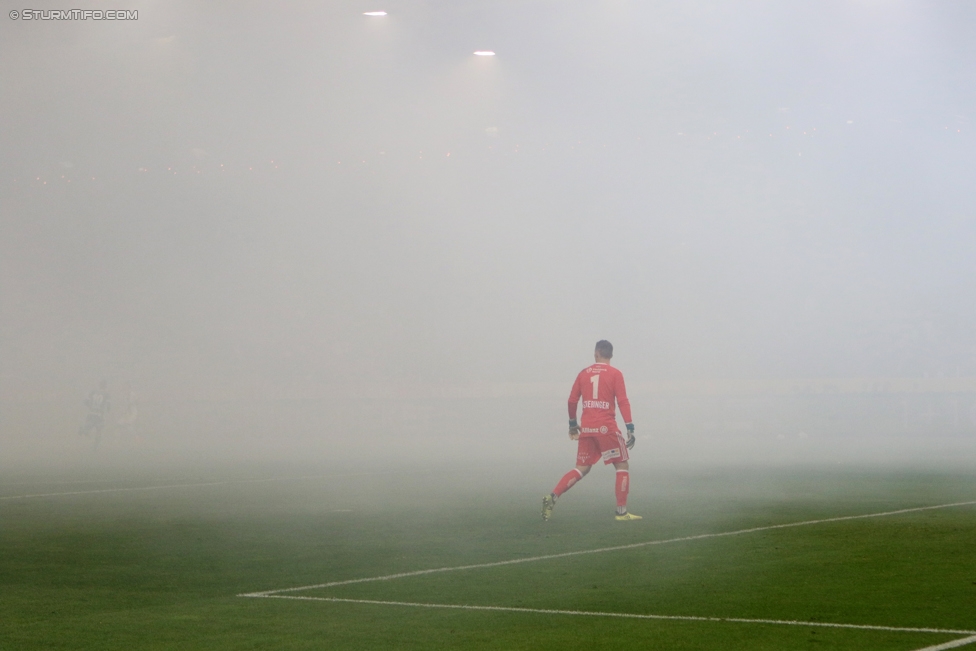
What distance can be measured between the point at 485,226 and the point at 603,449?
23105mm

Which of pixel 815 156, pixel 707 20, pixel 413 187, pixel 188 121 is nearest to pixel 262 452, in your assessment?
pixel 188 121

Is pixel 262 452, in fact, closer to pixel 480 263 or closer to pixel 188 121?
pixel 188 121

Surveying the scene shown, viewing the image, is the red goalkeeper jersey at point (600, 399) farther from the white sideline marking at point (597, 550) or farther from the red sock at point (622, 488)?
the white sideline marking at point (597, 550)

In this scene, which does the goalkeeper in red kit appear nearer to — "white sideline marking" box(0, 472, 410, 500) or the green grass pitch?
the green grass pitch

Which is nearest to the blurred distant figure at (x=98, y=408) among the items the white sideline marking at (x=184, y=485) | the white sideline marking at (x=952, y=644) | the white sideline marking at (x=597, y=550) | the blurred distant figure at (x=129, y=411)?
the blurred distant figure at (x=129, y=411)

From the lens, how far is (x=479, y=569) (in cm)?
895

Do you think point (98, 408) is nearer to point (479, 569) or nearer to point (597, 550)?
point (597, 550)

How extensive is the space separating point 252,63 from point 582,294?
538 inches

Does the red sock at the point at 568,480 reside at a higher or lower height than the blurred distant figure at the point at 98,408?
lower

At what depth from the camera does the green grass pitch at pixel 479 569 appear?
255 inches

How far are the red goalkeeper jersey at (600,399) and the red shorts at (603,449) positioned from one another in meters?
0.06

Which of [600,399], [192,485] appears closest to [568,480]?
[600,399]

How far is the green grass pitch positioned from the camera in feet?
21.3

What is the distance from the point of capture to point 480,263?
120ft
